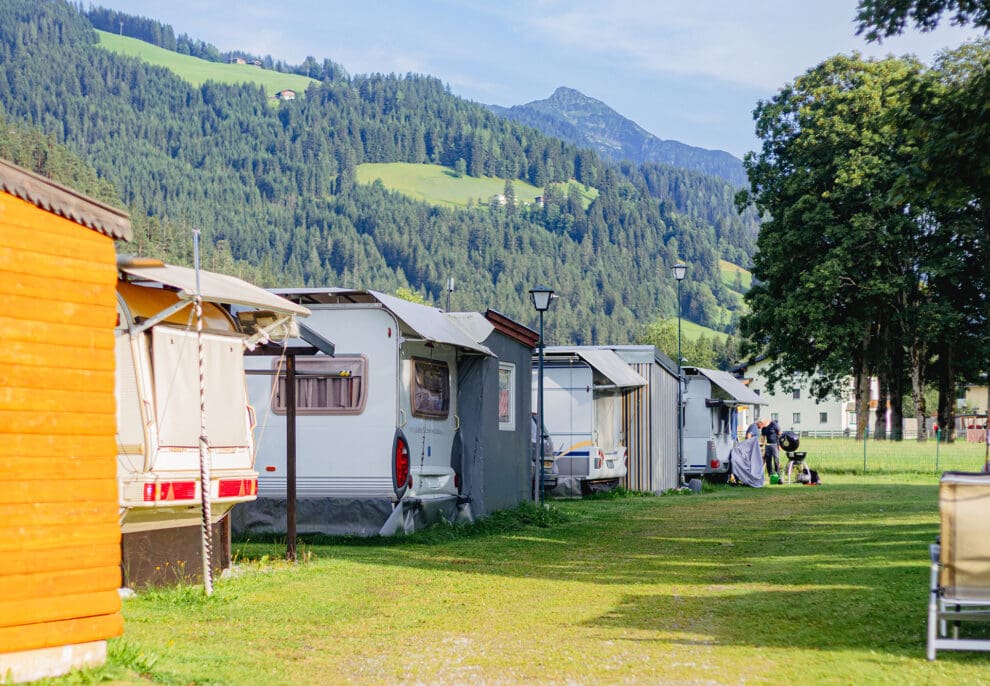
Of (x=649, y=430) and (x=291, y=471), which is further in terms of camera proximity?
(x=649, y=430)

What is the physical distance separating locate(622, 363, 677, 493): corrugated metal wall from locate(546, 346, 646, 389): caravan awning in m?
1.26

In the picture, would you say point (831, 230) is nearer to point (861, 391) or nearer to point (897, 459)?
point (861, 391)

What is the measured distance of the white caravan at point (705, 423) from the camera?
99.1 feet

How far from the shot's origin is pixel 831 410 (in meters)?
116

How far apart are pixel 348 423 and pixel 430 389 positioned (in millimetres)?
1398

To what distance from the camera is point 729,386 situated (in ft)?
107

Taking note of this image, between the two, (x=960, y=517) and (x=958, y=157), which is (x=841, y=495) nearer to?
(x=958, y=157)

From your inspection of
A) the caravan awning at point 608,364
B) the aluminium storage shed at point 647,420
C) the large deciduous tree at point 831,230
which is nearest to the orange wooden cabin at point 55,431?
the caravan awning at point 608,364

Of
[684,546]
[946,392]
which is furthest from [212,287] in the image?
[946,392]

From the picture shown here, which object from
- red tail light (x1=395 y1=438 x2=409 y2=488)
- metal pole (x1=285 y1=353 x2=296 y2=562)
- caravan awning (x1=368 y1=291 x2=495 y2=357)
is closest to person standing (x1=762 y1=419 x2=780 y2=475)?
caravan awning (x1=368 y1=291 x2=495 y2=357)

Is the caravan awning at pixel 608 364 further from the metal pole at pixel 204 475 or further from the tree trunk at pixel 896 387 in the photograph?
the tree trunk at pixel 896 387

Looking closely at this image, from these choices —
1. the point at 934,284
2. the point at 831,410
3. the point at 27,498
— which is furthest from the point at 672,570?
the point at 831,410

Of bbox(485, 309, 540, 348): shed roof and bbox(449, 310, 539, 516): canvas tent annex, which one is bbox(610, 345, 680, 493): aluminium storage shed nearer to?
bbox(449, 310, 539, 516): canvas tent annex

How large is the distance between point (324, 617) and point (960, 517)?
14.2 feet
